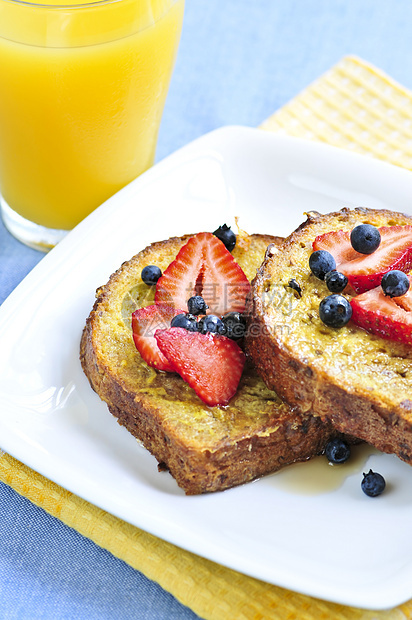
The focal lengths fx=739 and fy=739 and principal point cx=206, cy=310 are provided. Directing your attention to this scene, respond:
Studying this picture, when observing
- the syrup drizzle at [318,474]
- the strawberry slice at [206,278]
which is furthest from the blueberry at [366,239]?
the syrup drizzle at [318,474]

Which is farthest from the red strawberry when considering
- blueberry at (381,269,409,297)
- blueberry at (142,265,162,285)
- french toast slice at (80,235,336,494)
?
blueberry at (142,265,162,285)

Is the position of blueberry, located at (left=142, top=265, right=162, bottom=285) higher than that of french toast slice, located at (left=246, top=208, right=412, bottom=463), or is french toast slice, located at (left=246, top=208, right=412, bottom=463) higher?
french toast slice, located at (left=246, top=208, right=412, bottom=463)

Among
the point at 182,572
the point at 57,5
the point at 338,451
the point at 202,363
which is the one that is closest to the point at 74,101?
the point at 57,5

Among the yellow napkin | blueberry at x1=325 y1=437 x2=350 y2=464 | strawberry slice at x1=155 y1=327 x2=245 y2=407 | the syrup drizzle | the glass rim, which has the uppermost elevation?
the glass rim

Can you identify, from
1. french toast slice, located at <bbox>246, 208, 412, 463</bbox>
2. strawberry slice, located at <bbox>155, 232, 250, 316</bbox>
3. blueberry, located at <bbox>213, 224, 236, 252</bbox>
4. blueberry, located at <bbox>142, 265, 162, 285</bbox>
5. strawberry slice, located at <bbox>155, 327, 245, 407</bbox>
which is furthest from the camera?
blueberry, located at <bbox>213, 224, 236, 252</bbox>

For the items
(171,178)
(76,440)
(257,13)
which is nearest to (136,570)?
(76,440)

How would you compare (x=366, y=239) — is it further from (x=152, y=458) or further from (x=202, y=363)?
(x=152, y=458)

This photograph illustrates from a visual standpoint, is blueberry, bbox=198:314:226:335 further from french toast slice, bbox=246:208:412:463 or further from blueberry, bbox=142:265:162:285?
blueberry, bbox=142:265:162:285

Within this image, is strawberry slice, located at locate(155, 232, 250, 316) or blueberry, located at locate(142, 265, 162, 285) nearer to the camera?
strawberry slice, located at locate(155, 232, 250, 316)
